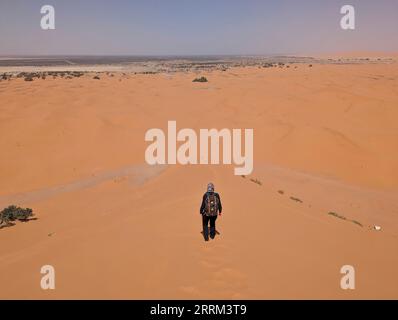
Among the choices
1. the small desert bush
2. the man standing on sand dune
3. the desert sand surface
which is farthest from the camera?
the small desert bush

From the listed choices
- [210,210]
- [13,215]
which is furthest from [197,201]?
[13,215]

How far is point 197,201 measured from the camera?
8867 mm

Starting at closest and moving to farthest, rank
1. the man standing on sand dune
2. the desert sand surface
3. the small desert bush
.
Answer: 1. the desert sand surface
2. the man standing on sand dune
3. the small desert bush

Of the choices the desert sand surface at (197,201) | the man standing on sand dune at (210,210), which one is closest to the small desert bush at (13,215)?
the desert sand surface at (197,201)

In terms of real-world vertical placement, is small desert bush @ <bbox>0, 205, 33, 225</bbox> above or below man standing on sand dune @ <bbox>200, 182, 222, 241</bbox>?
below

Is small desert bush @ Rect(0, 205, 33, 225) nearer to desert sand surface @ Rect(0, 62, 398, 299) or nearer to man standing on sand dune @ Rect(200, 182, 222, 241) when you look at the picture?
desert sand surface @ Rect(0, 62, 398, 299)

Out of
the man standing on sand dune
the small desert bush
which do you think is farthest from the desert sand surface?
the small desert bush

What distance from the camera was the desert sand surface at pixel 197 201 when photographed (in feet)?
17.3

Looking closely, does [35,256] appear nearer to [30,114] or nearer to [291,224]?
[291,224]

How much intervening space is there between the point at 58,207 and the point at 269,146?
1024 cm

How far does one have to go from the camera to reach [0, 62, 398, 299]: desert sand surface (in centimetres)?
527

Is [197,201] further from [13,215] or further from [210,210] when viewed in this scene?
[13,215]

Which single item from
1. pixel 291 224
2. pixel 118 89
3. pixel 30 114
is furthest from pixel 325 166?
pixel 118 89
